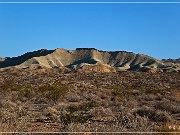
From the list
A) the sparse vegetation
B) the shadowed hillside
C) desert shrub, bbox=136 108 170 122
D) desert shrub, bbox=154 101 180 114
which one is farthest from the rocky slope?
desert shrub, bbox=136 108 170 122

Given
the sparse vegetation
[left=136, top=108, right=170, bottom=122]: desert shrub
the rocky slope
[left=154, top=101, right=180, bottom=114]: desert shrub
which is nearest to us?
the sparse vegetation

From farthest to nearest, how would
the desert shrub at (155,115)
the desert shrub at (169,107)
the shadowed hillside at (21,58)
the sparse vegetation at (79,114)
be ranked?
the shadowed hillside at (21,58) → the desert shrub at (169,107) → the desert shrub at (155,115) → the sparse vegetation at (79,114)

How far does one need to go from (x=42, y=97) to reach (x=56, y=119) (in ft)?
34.0

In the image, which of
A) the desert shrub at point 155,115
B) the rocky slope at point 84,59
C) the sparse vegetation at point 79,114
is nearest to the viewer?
the sparse vegetation at point 79,114

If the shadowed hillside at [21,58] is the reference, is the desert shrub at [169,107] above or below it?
below

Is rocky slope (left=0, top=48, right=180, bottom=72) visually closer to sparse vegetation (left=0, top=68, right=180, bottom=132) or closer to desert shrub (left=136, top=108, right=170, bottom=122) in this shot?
sparse vegetation (left=0, top=68, right=180, bottom=132)

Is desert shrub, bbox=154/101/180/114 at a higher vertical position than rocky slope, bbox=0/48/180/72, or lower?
lower

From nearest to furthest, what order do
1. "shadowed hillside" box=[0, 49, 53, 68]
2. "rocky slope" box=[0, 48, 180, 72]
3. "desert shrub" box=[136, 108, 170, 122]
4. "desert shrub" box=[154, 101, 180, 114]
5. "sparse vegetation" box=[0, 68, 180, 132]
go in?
1. "sparse vegetation" box=[0, 68, 180, 132]
2. "desert shrub" box=[136, 108, 170, 122]
3. "desert shrub" box=[154, 101, 180, 114]
4. "rocky slope" box=[0, 48, 180, 72]
5. "shadowed hillside" box=[0, 49, 53, 68]

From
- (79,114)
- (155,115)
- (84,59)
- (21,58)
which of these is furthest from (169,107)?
(21,58)

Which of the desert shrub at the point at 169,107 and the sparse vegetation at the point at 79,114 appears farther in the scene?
the desert shrub at the point at 169,107

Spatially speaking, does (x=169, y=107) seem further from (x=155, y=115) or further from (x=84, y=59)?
(x=84, y=59)

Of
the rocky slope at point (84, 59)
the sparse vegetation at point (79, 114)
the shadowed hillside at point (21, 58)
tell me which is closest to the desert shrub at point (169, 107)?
the sparse vegetation at point (79, 114)

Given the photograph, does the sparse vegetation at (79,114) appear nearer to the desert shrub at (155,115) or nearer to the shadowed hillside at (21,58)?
the desert shrub at (155,115)

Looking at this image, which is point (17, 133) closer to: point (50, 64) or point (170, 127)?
point (170, 127)
